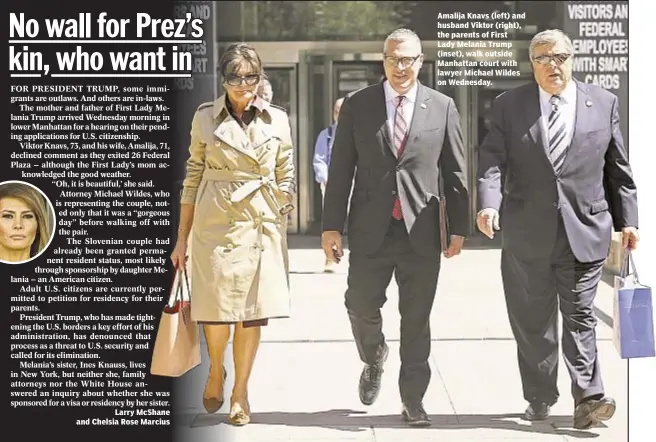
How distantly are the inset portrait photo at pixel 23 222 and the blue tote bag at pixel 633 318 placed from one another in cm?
249

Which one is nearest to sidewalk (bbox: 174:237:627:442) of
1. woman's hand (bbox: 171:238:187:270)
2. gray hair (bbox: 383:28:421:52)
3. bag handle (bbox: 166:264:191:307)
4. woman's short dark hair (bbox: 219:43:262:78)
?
bag handle (bbox: 166:264:191:307)

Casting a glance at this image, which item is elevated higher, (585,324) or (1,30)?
(1,30)

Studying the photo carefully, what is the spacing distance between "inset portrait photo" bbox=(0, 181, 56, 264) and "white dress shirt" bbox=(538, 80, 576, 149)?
2182mm

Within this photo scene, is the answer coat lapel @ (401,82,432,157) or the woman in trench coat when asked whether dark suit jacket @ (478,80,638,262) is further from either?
the woman in trench coat

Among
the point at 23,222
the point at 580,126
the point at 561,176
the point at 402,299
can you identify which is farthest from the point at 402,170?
the point at 23,222

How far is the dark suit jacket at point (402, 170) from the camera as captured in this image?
579 cm

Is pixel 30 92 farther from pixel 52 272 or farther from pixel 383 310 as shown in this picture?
pixel 383 310

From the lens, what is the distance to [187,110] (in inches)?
Result: 232

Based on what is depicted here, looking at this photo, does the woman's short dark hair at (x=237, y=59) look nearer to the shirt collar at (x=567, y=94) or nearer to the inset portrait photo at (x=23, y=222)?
the inset portrait photo at (x=23, y=222)

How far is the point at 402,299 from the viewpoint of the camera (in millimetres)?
5902

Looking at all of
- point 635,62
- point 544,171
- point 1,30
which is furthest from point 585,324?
point 1,30

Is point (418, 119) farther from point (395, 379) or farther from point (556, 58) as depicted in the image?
point (395, 379)

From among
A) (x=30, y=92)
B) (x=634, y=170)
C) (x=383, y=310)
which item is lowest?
(x=383, y=310)

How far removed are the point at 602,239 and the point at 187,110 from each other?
A: 1.88 meters
